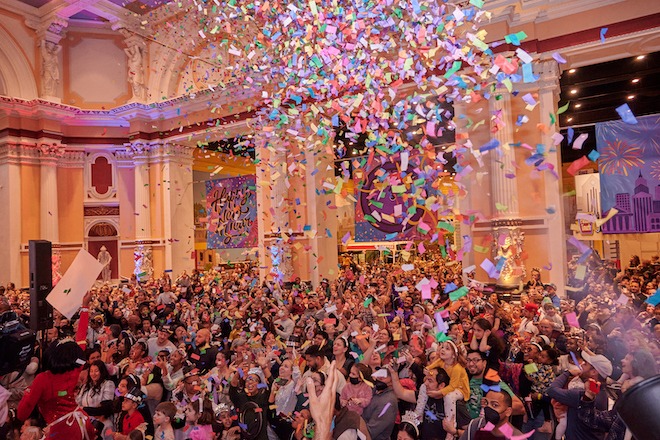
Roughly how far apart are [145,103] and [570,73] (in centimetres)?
1506

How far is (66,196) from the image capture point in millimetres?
19703

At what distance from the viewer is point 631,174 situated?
10992 millimetres

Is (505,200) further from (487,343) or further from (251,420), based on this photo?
(251,420)

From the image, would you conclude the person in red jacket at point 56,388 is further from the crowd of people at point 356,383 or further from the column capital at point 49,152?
the column capital at point 49,152

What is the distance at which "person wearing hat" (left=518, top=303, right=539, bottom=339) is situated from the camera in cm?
677

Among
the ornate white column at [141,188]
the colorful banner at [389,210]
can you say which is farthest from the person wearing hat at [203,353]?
the ornate white column at [141,188]

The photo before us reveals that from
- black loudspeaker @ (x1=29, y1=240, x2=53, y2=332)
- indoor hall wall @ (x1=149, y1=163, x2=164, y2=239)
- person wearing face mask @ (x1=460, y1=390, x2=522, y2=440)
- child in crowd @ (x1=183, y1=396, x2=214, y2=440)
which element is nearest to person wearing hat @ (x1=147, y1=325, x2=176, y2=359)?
black loudspeaker @ (x1=29, y1=240, x2=53, y2=332)

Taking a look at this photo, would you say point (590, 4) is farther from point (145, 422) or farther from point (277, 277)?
point (145, 422)

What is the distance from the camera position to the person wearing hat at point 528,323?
22.2ft

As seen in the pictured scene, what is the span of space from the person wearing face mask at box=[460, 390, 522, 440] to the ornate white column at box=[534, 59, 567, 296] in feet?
26.0

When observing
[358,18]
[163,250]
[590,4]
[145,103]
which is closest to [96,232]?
[163,250]

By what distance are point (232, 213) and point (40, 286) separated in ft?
30.5

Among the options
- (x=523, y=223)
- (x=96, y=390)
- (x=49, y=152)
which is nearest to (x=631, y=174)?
(x=523, y=223)

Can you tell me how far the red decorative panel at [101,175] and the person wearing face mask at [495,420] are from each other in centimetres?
1967
